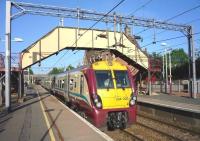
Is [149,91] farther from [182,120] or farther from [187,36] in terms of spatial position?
[182,120]

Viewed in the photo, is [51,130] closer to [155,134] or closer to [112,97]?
[112,97]

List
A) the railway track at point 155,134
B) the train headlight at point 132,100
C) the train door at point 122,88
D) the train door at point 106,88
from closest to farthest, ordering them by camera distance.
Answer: the railway track at point 155,134 → the train door at point 106,88 → the train door at point 122,88 → the train headlight at point 132,100

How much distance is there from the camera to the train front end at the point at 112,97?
12133 millimetres

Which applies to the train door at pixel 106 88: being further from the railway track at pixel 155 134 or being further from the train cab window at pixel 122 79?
the railway track at pixel 155 134

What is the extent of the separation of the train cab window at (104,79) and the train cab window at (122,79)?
31 centimetres

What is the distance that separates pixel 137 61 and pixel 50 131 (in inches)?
786

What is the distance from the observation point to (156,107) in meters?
18.5

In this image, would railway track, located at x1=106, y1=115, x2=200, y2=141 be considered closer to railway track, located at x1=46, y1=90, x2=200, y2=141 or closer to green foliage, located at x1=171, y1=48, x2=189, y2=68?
railway track, located at x1=46, y1=90, x2=200, y2=141

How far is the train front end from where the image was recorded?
39.8 ft

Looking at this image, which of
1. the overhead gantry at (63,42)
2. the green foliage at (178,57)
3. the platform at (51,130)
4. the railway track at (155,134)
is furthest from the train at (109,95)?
the green foliage at (178,57)

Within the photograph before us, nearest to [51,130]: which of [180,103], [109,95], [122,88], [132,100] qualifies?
[109,95]

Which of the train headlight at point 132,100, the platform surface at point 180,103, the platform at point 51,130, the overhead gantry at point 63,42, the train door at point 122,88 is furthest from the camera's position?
the overhead gantry at point 63,42

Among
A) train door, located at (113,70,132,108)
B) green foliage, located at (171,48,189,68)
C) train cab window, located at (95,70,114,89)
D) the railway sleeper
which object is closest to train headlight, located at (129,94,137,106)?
train door, located at (113,70,132,108)

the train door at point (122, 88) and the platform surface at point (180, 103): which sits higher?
the train door at point (122, 88)
